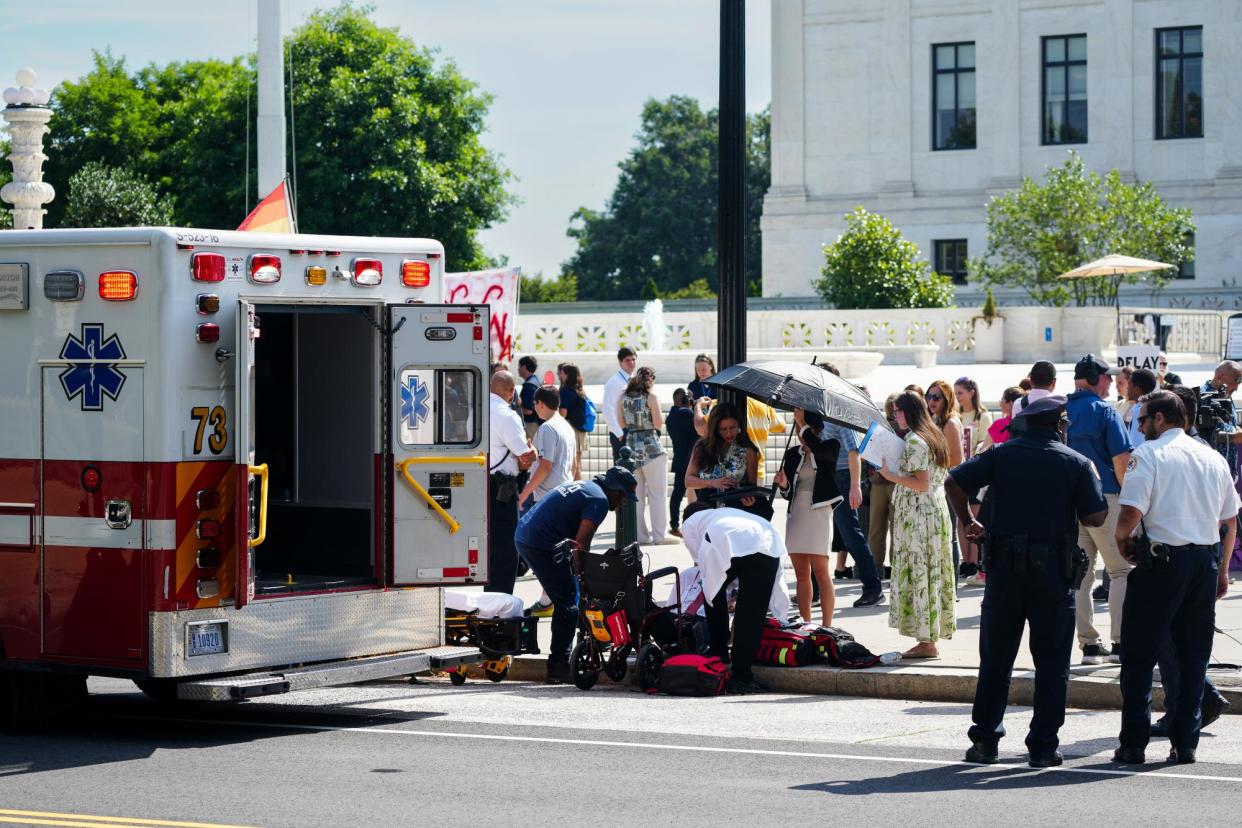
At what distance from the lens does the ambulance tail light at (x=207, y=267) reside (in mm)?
9781

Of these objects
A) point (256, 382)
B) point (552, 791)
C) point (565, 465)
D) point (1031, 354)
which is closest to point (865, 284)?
point (1031, 354)

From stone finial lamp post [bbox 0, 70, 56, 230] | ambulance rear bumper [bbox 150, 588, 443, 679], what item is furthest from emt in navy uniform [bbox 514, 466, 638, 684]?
stone finial lamp post [bbox 0, 70, 56, 230]

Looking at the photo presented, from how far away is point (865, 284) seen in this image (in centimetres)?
4519

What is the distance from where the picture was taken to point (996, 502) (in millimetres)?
9094

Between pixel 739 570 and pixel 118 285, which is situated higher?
pixel 118 285

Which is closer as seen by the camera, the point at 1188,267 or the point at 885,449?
the point at 885,449

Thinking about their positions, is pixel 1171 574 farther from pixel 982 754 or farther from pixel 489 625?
pixel 489 625

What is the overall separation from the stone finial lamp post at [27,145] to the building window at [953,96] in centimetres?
4459

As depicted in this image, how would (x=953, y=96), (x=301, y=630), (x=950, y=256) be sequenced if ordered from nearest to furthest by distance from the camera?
(x=301, y=630) < (x=950, y=256) < (x=953, y=96)

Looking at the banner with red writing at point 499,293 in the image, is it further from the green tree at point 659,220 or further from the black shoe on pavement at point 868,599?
the green tree at point 659,220

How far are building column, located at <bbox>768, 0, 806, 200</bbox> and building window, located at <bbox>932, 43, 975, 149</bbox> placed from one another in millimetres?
4391

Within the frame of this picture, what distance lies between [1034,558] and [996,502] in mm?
341

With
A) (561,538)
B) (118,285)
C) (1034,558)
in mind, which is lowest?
(561,538)

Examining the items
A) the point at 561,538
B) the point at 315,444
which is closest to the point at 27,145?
the point at 315,444
